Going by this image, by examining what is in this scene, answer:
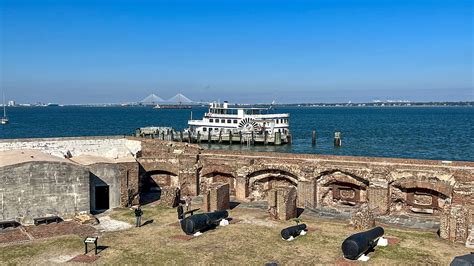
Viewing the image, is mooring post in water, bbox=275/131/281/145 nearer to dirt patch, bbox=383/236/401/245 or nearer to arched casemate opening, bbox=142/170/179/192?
arched casemate opening, bbox=142/170/179/192

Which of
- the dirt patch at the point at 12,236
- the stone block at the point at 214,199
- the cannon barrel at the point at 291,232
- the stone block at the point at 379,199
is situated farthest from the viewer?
the stone block at the point at 214,199

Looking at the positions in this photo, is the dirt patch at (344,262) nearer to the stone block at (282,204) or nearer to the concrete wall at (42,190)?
the stone block at (282,204)

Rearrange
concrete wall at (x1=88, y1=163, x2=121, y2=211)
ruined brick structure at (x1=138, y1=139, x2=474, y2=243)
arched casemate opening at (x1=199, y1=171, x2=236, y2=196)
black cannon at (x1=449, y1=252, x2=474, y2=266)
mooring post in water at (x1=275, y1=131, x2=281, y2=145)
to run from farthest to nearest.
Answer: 1. mooring post in water at (x1=275, y1=131, x2=281, y2=145)
2. arched casemate opening at (x1=199, y1=171, x2=236, y2=196)
3. concrete wall at (x1=88, y1=163, x2=121, y2=211)
4. ruined brick structure at (x1=138, y1=139, x2=474, y2=243)
5. black cannon at (x1=449, y1=252, x2=474, y2=266)

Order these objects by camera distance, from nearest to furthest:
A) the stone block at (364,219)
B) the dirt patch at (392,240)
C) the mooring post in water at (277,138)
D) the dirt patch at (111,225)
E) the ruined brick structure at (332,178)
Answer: the dirt patch at (392,240), the stone block at (364,219), the dirt patch at (111,225), the ruined brick structure at (332,178), the mooring post in water at (277,138)

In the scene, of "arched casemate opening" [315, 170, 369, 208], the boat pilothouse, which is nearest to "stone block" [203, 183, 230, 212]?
"arched casemate opening" [315, 170, 369, 208]

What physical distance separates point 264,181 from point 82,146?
1122cm

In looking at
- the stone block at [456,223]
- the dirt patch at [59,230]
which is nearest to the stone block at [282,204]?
the stone block at [456,223]

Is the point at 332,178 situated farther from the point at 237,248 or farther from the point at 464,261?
the point at 464,261

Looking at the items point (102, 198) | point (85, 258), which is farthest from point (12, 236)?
point (102, 198)

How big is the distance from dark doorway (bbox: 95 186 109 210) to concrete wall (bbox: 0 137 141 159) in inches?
211

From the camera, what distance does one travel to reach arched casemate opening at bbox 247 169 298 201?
24.1 metres

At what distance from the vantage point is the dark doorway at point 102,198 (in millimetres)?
22516

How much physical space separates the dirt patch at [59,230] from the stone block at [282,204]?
→ 7284 mm

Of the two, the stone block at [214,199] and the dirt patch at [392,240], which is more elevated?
the stone block at [214,199]
